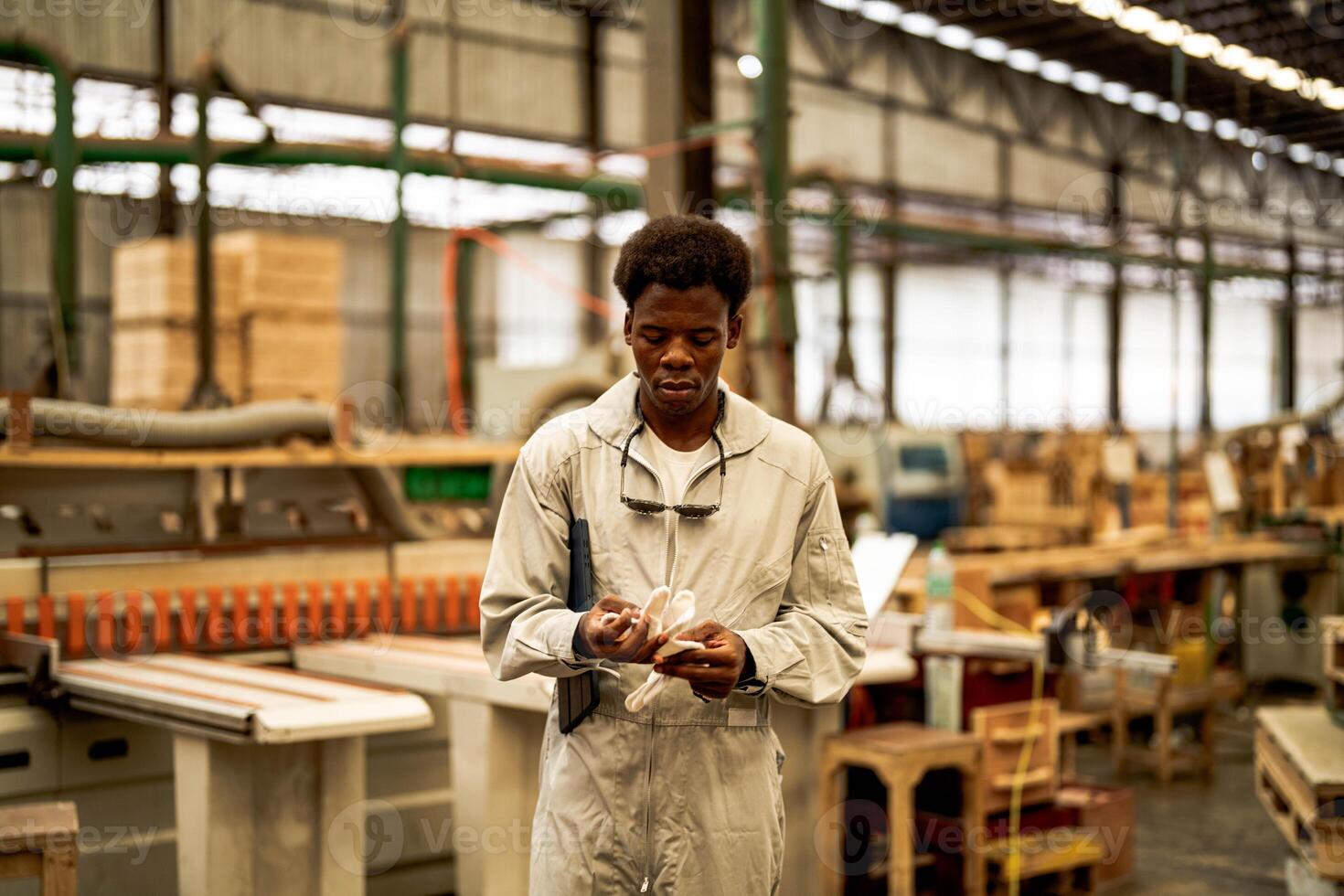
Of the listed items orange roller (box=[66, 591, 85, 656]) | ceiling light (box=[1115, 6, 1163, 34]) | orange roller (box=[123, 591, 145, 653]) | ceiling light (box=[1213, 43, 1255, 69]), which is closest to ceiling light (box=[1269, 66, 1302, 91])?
ceiling light (box=[1213, 43, 1255, 69])

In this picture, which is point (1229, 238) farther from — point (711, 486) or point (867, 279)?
point (711, 486)

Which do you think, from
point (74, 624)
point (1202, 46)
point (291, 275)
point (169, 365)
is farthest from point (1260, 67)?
point (74, 624)

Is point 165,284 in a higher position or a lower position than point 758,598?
higher

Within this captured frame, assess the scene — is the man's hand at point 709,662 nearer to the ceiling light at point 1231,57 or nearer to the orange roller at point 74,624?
the orange roller at point 74,624

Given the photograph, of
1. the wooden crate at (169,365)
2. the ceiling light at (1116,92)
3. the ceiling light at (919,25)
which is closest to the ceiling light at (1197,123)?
the ceiling light at (1116,92)

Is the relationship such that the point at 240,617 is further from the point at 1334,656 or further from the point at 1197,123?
the point at 1197,123

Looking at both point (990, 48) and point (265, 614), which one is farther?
point (990, 48)

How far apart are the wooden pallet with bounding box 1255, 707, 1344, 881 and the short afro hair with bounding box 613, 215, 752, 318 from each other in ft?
8.15

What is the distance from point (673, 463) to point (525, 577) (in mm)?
253

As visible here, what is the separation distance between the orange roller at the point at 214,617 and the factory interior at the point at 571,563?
0.04 ft

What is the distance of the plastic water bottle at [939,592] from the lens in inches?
193

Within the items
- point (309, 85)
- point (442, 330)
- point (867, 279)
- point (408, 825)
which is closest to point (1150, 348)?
point (867, 279)

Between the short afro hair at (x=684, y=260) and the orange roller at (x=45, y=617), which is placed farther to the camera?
the orange roller at (x=45, y=617)

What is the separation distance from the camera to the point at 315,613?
13.4 feet
